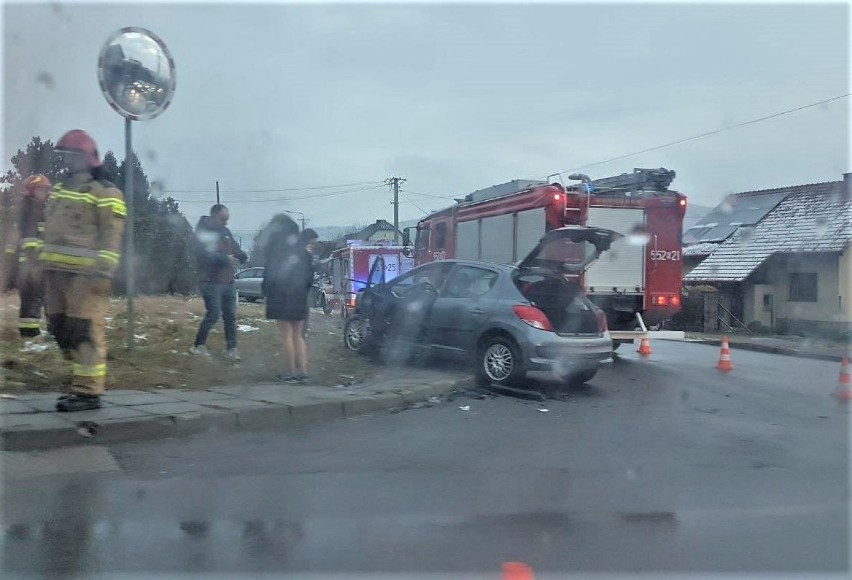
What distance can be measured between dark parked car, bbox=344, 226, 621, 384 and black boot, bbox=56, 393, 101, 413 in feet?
14.8

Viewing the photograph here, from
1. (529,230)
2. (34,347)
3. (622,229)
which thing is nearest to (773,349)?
(622,229)

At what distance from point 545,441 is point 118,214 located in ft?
13.5

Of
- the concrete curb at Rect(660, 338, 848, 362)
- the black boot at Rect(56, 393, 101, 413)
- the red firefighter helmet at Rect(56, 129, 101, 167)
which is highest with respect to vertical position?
the red firefighter helmet at Rect(56, 129, 101, 167)

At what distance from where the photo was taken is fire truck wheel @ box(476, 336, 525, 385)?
8.81 m

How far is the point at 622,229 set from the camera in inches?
497

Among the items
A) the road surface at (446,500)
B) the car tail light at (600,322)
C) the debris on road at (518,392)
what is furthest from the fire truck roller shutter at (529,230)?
the road surface at (446,500)

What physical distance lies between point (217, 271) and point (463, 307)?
3.04 metres

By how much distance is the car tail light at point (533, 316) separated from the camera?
874cm

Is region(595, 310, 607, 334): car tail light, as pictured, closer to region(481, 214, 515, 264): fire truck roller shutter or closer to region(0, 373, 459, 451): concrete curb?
region(0, 373, 459, 451): concrete curb

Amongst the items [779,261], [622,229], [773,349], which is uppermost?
[779,261]

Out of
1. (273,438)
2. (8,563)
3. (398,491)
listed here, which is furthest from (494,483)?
(8,563)

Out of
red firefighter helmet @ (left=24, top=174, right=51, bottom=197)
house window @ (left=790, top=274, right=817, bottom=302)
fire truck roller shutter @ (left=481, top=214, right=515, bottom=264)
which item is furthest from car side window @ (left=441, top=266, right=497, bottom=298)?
house window @ (left=790, top=274, right=817, bottom=302)

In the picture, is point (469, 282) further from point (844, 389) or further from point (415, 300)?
point (844, 389)

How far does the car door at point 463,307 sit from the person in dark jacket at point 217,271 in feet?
8.45
